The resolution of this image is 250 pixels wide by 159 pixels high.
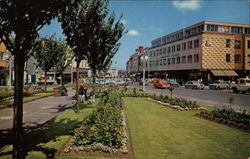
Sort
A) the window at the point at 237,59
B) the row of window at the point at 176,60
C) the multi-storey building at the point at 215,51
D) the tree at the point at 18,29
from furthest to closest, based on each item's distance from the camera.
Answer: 1. the row of window at the point at 176,60
2. the window at the point at 237,59
3. the multi-storey building at the point at 215,51
4. the tree at the point at 18,29

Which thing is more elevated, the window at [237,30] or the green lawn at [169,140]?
the window at [237,30]

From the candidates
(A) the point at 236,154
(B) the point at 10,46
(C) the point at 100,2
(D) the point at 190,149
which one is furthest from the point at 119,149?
(C) the point at 100,2

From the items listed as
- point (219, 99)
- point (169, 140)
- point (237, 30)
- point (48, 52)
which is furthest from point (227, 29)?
point (169, 140)

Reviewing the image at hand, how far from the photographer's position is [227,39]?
4697cm

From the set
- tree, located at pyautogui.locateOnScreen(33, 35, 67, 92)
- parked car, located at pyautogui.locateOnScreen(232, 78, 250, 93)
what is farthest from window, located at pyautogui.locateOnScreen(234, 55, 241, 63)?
tree, located at pyautogui.locateOnScreen(33, 35, 67, 92)

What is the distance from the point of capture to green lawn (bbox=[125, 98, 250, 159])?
16.9ft

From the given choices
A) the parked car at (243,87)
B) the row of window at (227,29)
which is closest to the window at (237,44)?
the row of window at (227,29)

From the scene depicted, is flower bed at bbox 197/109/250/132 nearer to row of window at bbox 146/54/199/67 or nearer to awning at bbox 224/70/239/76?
row of window at bbox 146/54/199/67

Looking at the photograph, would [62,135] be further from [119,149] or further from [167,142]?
[167,142]

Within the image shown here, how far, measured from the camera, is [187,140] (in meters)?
6.26

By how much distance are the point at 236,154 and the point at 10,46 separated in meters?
6.42

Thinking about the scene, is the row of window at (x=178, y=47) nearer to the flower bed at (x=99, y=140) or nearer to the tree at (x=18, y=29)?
the flower bed at (x=99, y=140)

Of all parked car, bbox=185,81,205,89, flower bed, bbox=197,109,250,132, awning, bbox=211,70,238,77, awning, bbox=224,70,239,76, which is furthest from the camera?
awning, bbox=224,70,239,76

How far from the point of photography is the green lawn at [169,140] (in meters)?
5.12
